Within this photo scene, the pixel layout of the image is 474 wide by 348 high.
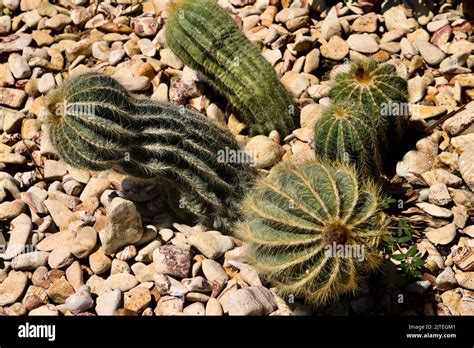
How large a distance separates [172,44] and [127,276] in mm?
1677

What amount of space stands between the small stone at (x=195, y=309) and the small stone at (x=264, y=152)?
1107mm

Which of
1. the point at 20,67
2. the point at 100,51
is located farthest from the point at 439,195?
the point at 20,67

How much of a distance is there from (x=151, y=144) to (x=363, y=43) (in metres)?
2.08

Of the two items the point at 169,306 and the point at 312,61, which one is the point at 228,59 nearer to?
the point at 312,61

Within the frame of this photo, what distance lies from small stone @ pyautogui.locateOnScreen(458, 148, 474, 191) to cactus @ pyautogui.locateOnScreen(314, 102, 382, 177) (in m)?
0.60

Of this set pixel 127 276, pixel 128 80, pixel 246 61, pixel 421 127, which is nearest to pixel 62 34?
pixel 128 80

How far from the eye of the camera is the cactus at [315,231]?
10.4 feet

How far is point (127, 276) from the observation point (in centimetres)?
387

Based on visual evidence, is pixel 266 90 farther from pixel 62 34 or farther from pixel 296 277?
pixel 62 34

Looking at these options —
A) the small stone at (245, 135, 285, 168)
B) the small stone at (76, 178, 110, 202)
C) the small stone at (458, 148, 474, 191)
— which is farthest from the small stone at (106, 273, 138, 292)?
the small stone at (458, 148, 474, 191)

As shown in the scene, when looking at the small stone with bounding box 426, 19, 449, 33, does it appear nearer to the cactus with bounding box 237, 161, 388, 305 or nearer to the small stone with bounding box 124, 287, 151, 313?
the cactus with bounding box 237, 161, 388, 305

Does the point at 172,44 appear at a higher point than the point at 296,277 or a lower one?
higher

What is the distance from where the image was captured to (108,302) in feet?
12.1

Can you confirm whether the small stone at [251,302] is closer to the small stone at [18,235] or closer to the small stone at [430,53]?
the small stone at [18,235]
